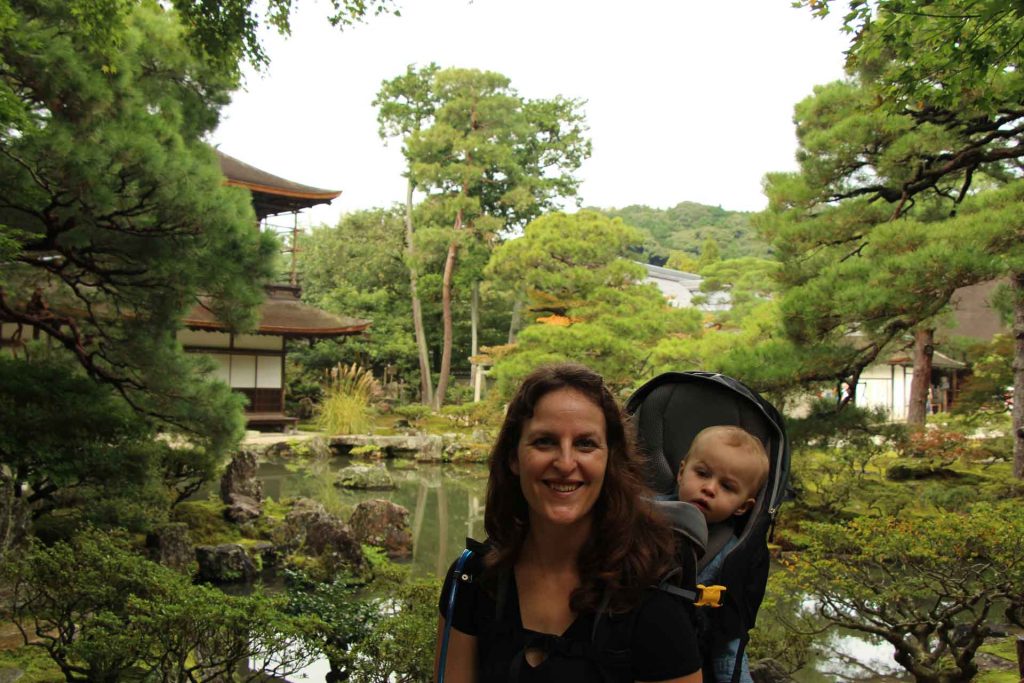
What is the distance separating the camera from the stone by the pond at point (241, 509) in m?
7.93

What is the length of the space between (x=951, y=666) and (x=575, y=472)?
3.80 meters

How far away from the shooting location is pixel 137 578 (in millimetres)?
3236

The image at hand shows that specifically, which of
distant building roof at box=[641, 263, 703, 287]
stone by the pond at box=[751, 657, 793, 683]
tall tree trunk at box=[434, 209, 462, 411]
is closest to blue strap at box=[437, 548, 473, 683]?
stone by the pond at box=[751, 657, 793, 683]

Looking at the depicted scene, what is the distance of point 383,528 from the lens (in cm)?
754

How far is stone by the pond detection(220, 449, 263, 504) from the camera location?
27.7ft

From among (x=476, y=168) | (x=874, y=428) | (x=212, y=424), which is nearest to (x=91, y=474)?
(x=212, y=424)

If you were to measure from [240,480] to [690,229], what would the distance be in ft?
134

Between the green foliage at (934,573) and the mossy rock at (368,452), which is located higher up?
the green foliage at (934,573)

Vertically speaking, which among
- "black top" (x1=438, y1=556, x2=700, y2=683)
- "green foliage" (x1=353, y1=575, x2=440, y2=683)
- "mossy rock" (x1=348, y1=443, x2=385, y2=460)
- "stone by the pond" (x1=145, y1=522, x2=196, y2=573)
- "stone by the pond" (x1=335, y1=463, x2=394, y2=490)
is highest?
"black top" (x1=438, y1=556, x2=700, y2=683)

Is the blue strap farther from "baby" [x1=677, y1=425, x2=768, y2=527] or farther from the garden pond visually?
the garden pond

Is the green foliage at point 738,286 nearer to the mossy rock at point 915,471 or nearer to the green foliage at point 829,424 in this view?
the mossy rock at point 915,471

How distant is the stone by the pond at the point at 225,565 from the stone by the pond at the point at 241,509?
1305mm

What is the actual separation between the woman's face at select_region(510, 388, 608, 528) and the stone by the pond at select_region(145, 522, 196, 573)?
574 cm

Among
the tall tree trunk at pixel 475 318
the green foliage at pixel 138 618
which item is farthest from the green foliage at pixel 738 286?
the green foliage at pixel 138 618
